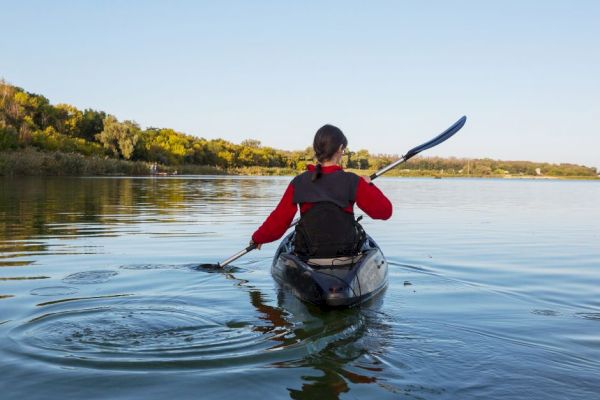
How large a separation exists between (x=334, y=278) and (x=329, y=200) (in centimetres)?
69

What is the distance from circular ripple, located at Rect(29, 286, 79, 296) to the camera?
5.32m

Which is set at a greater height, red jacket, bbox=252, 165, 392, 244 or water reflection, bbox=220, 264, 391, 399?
red jacket, bbox=252, 165, 392, 244

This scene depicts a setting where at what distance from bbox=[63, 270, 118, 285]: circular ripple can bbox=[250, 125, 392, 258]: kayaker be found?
2509 millimetres

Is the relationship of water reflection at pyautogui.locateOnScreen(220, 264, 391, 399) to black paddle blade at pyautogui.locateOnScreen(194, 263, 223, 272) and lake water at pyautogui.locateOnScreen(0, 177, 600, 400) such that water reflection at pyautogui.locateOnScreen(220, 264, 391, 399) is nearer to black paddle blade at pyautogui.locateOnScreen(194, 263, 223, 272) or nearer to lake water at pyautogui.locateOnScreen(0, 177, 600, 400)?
lake water at pyautogui.locateOnScreen(0, 177, 600, 400)

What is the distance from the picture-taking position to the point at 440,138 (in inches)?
295

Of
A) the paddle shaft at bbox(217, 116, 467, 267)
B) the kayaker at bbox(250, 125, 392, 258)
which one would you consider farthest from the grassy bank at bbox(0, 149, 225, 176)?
the kayaker at bbox(250, 125, 392, 258)

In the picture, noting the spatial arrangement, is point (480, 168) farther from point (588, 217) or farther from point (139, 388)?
point (139, 388)

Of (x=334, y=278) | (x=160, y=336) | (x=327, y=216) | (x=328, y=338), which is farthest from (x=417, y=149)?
(x=160, y=336)

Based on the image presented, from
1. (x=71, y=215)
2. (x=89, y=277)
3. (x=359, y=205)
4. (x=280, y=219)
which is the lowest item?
(x=89, y=277)

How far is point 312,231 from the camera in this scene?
4.99m

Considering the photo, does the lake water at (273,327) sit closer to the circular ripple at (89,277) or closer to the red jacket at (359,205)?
the circular ripple at (89,277)

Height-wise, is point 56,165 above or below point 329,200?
above

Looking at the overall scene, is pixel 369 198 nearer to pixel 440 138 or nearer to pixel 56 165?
pixel 440 138

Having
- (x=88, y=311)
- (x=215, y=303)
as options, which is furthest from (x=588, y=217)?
(x=88, y=311)
